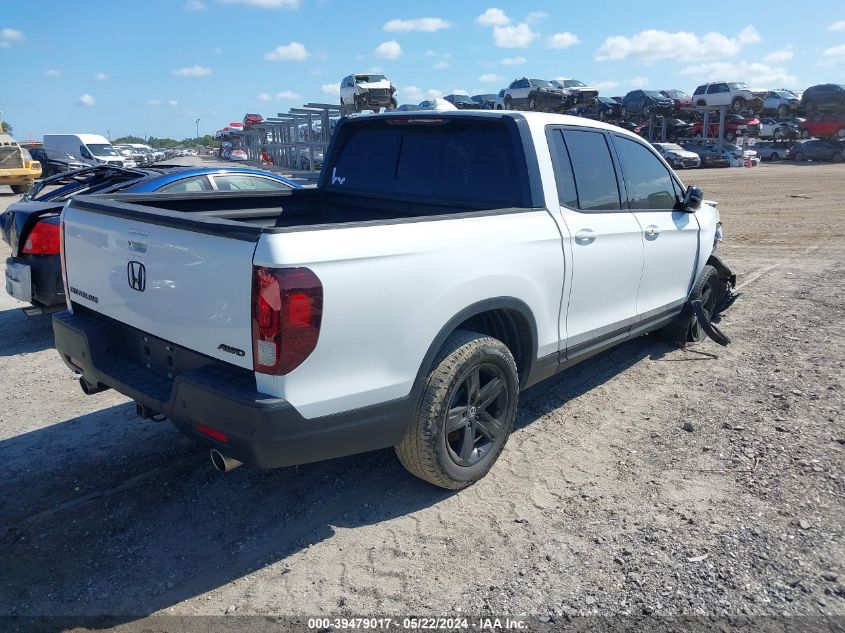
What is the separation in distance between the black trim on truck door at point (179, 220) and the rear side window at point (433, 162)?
172cm

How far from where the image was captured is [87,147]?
29.4m

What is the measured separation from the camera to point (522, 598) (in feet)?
9.23

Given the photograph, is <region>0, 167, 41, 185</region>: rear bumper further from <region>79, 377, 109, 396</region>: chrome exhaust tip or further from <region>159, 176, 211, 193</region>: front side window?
<region>79, 377, 109, 396</region>: chrome exhaust tip

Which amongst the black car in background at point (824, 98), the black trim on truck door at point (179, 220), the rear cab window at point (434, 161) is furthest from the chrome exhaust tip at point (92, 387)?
the black car in background at point (824, 98)

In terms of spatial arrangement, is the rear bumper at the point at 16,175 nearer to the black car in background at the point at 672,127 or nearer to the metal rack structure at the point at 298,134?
the metal rack structure at the point at 298,134

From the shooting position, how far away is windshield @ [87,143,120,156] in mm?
29681

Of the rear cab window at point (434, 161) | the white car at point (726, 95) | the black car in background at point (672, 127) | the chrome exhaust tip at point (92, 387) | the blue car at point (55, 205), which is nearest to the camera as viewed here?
the chrome exhaust tip at point (92, 387)

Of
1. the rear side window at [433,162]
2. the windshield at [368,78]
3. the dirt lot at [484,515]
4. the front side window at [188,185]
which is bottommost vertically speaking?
the dirt lot at [484,515]

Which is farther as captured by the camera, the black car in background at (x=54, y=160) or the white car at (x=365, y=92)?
the white car at (x=365, y=92)

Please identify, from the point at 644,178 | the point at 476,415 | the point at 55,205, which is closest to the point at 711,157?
the point at 644,178

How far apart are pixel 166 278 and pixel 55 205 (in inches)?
172

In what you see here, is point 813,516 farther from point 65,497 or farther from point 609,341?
point 65,497

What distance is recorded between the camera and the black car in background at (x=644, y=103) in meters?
44.4

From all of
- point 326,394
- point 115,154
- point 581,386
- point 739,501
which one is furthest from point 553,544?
point 115,154
